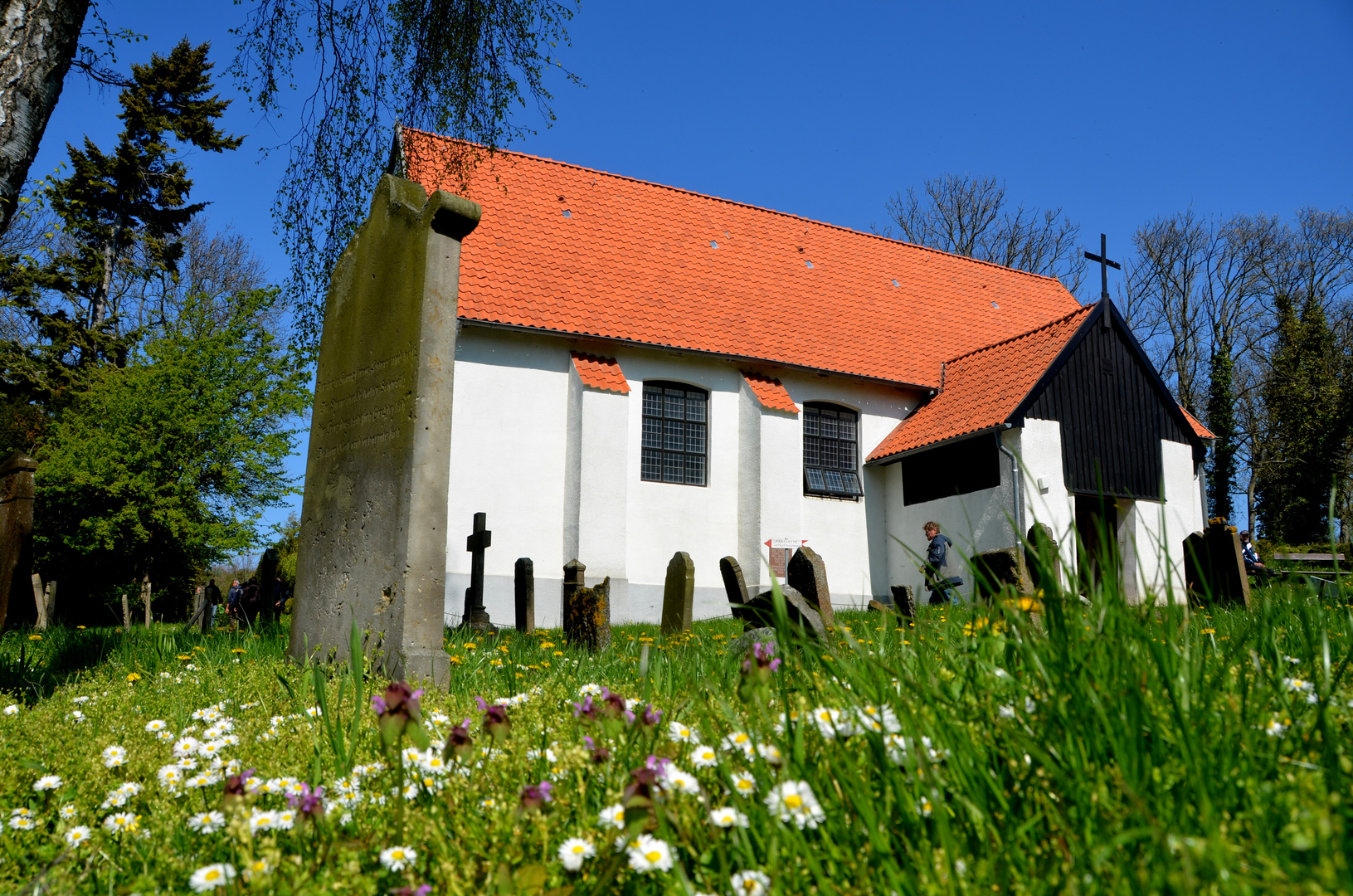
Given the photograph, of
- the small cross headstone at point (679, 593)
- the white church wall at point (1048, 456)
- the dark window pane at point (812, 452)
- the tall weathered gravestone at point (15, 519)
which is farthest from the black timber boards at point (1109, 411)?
the tall weathered gravestone at point (15, 519)

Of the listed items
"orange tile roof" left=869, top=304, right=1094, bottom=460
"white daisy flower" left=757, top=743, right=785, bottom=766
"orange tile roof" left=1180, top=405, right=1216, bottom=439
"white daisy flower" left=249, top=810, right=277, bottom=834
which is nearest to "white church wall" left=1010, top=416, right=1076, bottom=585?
"orange tile roof" left=869, top=304, right=1094, bottom=460

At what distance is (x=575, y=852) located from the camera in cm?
174

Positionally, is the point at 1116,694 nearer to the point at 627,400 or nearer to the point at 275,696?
the point at 275,696

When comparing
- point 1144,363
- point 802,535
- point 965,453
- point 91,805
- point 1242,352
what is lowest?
point 91,805

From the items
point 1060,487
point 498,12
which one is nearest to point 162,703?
point 498,12

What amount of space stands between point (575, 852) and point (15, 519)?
28.5 feet

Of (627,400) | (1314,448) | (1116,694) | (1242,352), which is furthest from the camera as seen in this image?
(1242,352)

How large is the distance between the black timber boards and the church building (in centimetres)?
5

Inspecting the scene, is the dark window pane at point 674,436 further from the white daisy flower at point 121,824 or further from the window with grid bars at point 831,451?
the white daisy flower at point 121,824

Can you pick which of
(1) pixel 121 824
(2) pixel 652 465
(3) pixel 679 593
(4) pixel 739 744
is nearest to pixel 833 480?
(2) pixel 652 465

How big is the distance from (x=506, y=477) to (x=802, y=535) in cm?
635

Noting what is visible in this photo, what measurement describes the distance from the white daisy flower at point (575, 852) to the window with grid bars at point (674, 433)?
52.9 ft

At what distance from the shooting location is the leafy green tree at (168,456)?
23156 mm

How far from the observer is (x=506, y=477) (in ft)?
54.3
